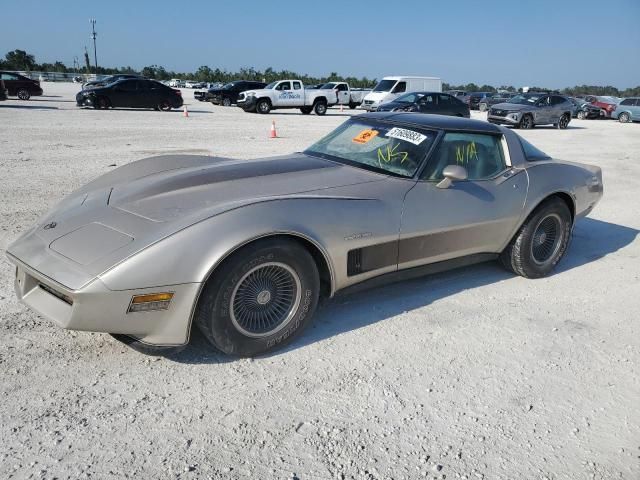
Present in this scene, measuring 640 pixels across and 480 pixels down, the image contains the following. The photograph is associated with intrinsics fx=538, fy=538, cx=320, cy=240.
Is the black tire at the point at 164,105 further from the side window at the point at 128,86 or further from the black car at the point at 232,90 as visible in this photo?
the black car at the point at 232,90

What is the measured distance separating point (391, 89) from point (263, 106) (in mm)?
5960

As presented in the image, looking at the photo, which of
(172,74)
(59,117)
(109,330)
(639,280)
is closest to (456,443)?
→ (109,330)

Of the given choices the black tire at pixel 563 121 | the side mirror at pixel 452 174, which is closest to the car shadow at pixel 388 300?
the side mirror at pixel 452 174

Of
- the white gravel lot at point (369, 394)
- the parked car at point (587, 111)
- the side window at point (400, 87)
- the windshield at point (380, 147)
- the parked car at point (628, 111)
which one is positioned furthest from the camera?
the parked car at point (587, 111)

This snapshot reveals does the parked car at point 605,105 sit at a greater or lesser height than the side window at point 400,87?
lesser

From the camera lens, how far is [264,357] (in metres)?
3.20

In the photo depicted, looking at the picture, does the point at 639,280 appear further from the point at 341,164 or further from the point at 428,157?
the point at 341,164

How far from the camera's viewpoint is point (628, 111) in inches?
1097

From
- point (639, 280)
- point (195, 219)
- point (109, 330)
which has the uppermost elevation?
point (195, 219)

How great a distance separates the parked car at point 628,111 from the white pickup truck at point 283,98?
15636 mm

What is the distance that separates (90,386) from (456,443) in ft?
6.17

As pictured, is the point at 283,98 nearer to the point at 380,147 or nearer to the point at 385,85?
the point at 385,85

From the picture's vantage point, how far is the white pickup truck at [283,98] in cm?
2469

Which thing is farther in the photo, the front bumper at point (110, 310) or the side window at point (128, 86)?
the side window at point (128, 86)
